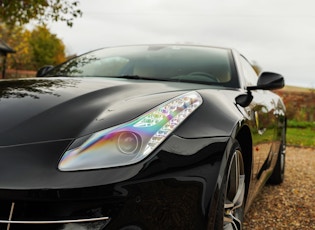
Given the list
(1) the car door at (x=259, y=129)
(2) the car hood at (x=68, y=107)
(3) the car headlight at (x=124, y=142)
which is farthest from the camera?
(1) the car door at (x=259, y=129)

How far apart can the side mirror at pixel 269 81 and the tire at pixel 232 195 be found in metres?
0.79

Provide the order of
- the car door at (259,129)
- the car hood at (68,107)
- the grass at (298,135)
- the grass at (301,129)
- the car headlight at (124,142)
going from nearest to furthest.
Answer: the car headlight at (124,142) < the car hood at (68,107) < the car door at (259,129) < the grass at (298,135) < the grass at (301,129)

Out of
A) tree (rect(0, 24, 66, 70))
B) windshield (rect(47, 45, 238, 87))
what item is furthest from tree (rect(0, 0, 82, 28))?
tree (rect(0, 24, 66, 70))

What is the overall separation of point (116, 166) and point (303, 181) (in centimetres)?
416

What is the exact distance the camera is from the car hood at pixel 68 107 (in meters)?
1.57

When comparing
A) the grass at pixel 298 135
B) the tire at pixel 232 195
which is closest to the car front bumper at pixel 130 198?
the tire at pixel 232 195

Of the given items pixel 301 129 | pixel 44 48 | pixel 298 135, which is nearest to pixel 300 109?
pixel 301 129

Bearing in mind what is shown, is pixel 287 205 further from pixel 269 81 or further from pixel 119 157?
pixel 119 157

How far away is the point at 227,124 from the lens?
5.82 feet

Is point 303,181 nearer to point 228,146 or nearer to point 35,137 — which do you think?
point 228,146

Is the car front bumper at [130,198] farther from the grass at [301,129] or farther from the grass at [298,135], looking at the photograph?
the grass at [301,129]

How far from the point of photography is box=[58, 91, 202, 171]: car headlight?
142cm

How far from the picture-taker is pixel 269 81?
2.82 metres

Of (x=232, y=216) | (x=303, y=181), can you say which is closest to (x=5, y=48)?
(x=303, y=181)
